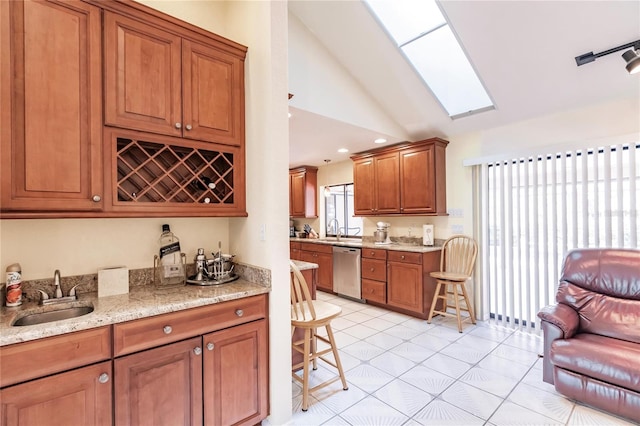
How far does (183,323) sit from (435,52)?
3.38 meters

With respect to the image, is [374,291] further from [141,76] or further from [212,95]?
[141,76]

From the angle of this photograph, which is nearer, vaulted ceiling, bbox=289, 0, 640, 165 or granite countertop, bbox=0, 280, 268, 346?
granite countertop, bbox=0, 280, 268, 346

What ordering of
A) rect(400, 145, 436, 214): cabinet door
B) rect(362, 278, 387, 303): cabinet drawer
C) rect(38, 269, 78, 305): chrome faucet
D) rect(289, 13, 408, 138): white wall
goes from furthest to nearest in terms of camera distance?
rect(362, 278, 387, 303): cabinet drawer
rect(400, 145, 436, 214): cabinet door
rect(289, 13, 408, 138): white wall
rect(38, 269, 78, 305): chrome faucet

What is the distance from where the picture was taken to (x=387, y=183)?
441 cm

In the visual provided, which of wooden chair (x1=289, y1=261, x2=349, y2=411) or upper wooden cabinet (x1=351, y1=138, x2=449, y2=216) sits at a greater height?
upper wooden cabinet (x1=351, y1=138, x2=449, y2=216)

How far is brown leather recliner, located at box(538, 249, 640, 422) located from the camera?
1.90 metres

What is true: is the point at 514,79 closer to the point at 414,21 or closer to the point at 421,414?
the point at 414,21

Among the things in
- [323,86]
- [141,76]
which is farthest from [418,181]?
[141,76]

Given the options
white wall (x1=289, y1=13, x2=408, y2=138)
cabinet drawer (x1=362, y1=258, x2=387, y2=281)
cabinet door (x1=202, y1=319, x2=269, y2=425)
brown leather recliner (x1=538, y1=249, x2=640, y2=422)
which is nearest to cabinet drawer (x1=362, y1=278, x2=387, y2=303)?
cabinet drawer (x1=362, y1=258, x2=387, y2=281)

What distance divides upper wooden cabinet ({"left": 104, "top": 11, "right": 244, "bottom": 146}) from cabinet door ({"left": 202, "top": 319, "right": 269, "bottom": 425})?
125 cm

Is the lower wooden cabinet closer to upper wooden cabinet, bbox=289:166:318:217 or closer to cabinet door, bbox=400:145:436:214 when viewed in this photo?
cabinet door, bbox=400:145:436:214

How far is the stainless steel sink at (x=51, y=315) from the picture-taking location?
146 centimetres

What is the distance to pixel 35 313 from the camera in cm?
151

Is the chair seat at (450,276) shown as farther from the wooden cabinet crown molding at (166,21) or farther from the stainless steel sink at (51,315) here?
the stainless steel sink at (51,315)
